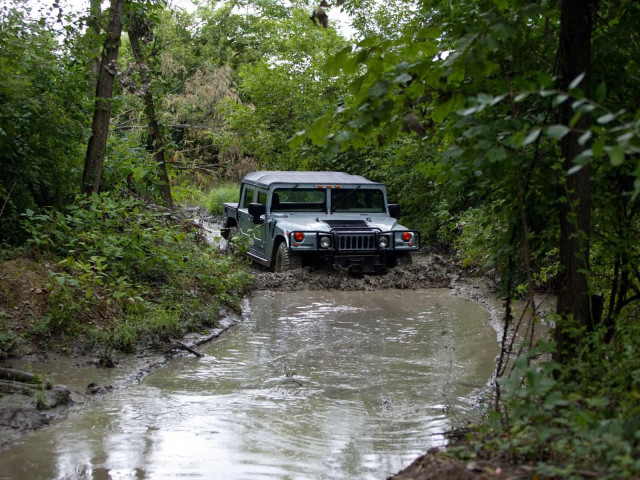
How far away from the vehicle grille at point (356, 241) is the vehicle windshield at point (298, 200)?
3.75ft

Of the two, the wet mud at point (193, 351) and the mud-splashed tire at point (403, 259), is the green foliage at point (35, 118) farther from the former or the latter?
the mud-splashed tire at point (403, 259)

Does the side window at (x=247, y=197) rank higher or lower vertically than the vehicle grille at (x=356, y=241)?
higher

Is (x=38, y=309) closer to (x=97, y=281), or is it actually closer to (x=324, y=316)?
(x=97, y=281)

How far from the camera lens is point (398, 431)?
5109 mm

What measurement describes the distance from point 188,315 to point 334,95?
444 inches

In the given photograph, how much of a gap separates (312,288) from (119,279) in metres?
4.15

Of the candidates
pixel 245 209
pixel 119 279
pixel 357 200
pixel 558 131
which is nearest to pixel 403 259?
pixel 357 200

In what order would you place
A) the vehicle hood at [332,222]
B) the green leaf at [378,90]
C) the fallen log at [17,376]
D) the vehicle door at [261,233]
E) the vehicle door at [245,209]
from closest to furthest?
the green leaf at [378,90] < the fallen log at [17,376] < the vehicle hood at [332,222] < the vehicle door at [261,233] < the vehicle door at [245,209]

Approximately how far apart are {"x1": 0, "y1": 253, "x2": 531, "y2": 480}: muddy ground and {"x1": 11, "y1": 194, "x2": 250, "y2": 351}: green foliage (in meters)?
0.32

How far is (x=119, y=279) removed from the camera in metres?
7.80

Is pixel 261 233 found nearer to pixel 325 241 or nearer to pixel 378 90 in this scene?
pixel 325 241

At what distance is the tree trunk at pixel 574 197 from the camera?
387cm

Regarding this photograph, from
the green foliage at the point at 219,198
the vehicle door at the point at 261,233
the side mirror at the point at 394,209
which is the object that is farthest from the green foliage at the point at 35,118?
the green foliage at the point at 219,198

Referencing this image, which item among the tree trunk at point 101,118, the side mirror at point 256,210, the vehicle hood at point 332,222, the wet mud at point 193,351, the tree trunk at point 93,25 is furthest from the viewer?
the side mirror at point 256,210
